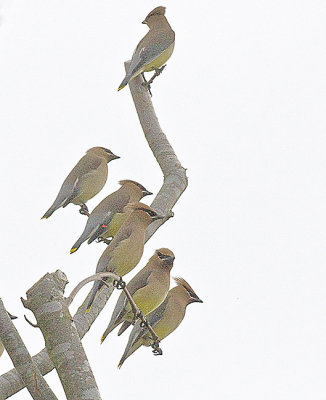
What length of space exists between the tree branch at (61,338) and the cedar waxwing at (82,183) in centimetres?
307

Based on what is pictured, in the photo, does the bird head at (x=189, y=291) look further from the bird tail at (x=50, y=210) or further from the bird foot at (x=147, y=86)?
the bird foot at (x=147, y=86)

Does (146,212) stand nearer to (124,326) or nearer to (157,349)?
(124,326)

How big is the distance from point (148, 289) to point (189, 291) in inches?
26.7

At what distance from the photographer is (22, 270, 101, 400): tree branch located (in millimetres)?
2092

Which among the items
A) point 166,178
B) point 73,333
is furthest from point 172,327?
point 73,333

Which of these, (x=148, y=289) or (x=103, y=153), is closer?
(x=148, y=289)

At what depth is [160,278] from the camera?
433 centimetres

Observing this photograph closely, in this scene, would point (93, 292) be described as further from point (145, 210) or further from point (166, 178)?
point (166, 178)

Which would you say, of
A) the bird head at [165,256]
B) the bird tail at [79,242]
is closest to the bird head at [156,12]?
the bird tail at [79,242]

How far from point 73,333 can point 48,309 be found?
9 cm

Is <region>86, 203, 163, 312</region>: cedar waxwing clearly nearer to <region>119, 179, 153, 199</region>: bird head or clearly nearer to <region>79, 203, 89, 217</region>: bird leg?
<region>119, 179, 153, 199</region>: bird head

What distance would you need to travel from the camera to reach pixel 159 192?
457 cm

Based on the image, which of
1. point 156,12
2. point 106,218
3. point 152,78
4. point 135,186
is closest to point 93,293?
point 106,218

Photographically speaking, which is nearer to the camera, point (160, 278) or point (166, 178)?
point (160, 278)
